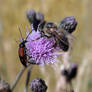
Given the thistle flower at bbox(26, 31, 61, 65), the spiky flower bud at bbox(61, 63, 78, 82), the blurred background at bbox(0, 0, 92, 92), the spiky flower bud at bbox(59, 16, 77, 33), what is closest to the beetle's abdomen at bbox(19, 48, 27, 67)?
the thistle flower at bbox(26, 31, 61, 65)

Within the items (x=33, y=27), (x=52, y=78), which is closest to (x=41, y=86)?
(x=33, y=27)

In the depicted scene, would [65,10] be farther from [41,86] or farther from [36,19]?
[41,86]

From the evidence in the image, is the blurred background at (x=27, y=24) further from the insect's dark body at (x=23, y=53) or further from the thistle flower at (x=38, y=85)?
the insect's dark body at (x=23, y=53)

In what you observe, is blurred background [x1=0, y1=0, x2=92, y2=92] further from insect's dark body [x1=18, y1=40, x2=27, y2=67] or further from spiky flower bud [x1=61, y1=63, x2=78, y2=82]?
insect's dark body [x1=18, y1=40, x2=27, y2=67]

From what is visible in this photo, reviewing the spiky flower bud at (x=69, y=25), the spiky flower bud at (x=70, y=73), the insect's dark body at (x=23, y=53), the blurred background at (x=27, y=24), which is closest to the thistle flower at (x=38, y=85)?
the insect's dark body at (x=23, y=53)

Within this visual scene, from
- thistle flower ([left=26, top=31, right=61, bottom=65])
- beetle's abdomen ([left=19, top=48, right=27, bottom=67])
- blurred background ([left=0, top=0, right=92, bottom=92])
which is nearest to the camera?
Answer: beetle's abdomen ([left=19, top=48, right=27, bottom=67])

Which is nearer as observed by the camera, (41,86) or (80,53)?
(41,86)

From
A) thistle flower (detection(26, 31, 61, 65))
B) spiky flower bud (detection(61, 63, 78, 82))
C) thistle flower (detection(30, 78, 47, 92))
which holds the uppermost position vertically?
thistle flower (detection(26, 31, 61, 65))

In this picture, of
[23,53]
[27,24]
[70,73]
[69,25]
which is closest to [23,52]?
[23,53]
